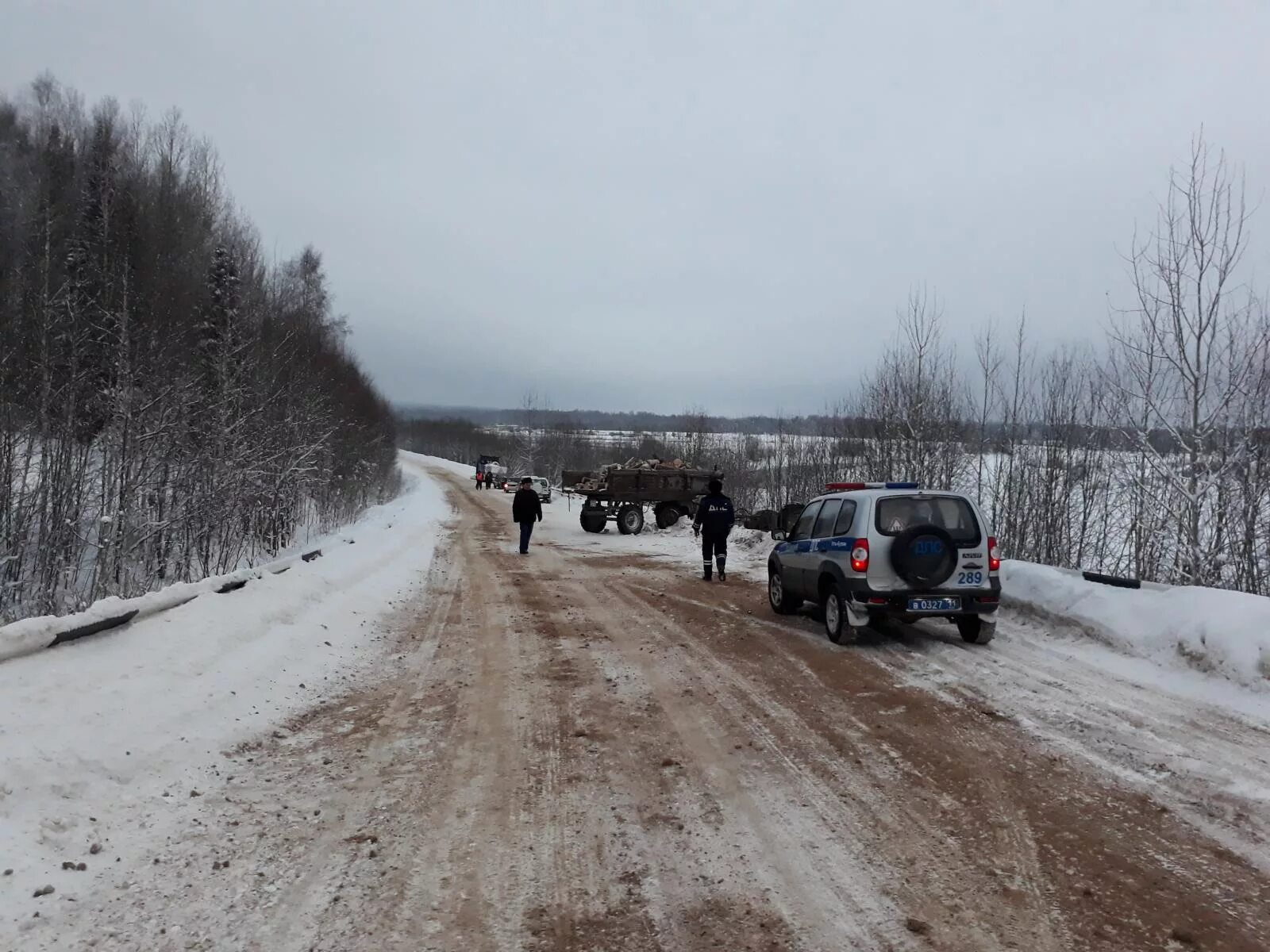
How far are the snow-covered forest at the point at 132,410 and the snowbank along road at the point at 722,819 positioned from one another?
707cm

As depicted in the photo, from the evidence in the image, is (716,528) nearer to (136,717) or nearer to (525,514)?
(525,514)

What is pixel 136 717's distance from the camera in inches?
193

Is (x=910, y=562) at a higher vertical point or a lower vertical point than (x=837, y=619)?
higher

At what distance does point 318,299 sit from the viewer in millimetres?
54562

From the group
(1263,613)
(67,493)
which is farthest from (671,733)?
(67,493)

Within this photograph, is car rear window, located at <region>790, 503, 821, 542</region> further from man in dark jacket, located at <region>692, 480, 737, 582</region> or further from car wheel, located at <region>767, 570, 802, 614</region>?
man in dark jacket, located at <region>692, 480, 737, 582</region>

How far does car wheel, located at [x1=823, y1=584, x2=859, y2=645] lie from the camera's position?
8391 millimetres

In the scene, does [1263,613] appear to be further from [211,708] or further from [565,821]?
[211,708]

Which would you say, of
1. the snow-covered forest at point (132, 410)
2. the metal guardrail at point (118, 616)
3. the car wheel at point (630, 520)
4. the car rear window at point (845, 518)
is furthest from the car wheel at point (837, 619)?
the car wheel at point (630, 520)

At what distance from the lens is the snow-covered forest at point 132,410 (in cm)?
1099

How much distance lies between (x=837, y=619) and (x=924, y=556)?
1.22m

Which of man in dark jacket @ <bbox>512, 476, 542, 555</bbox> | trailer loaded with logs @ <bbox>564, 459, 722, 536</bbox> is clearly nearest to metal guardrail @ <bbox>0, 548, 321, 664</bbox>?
man in dark jacket @ <bbox>512, 476, 542, 555</bbox>

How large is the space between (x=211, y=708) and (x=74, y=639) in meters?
1.24

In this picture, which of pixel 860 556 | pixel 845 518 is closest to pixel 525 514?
pixel 845 518
